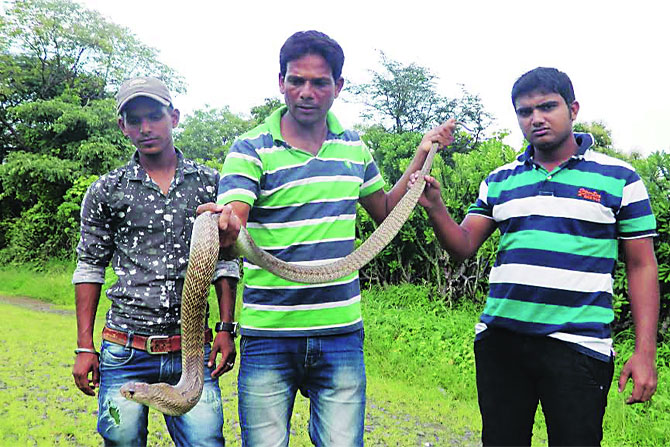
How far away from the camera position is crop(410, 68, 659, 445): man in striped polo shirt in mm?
2182

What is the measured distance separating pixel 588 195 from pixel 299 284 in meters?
1.22

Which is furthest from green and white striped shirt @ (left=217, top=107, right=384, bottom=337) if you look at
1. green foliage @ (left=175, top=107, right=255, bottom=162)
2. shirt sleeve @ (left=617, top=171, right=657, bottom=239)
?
green foliage @ (left=175, top=107, right=255, bottom=162)

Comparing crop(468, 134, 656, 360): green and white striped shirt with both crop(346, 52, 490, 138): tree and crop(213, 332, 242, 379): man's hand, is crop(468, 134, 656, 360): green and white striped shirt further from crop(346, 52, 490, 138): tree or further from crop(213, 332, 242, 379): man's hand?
crop(346, 52, 490, 138): tree

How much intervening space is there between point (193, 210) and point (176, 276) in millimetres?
323

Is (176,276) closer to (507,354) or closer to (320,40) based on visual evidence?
(320,40)

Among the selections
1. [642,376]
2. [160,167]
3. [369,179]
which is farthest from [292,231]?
[642,376]

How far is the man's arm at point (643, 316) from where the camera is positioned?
2201 millimetres

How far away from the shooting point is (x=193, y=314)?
219cm

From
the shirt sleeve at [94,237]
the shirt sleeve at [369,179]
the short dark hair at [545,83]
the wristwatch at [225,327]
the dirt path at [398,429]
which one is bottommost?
the dirt path at [398,429]

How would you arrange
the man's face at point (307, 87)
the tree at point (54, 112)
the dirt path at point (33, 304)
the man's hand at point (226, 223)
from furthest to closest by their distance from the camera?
the tree at point (54, 112) → the dirt path at point (33, 304) → the man's face at point (307, 87) → the man's hand at point (226, 223)

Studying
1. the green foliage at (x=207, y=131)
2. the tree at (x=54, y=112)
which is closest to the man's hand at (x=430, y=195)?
the tree at (x=54, y=112)

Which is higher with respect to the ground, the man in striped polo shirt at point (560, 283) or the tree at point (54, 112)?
the tree at point (54, 112)

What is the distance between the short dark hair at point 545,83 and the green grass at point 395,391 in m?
2.99

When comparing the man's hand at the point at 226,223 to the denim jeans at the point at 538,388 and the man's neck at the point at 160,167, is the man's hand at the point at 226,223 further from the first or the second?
the denim jeans at the point at 538,388
